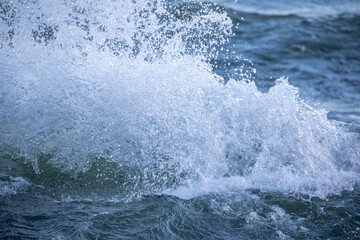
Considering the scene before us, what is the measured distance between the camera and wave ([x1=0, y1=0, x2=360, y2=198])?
12.4 feet

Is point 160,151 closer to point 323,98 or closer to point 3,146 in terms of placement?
point 3,146

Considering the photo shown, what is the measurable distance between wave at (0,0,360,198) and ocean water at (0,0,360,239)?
0.01 metres

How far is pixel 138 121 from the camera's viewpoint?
156 inches

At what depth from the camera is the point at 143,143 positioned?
388cm

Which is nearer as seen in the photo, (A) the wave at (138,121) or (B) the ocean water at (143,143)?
(B) the ocean water at (143,143)

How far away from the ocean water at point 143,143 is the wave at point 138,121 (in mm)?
11

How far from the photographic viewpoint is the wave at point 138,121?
12.4 ft

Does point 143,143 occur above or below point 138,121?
below

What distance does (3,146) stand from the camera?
391 centimetres

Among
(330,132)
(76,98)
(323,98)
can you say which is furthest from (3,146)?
(323,98)

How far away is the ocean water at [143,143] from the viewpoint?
315cm

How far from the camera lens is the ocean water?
315 cm

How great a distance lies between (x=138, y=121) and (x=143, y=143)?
24cm

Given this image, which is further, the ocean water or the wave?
the wave
